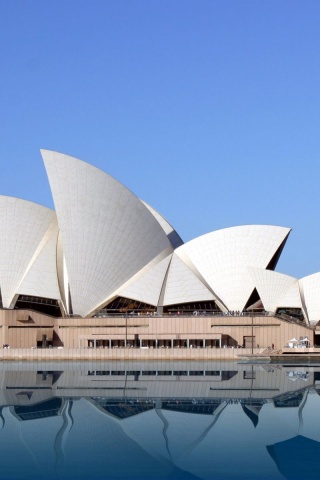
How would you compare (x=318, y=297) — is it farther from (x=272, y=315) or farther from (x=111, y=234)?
(x=111, y=234)

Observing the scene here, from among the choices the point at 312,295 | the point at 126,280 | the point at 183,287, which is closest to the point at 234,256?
the point at 183,287

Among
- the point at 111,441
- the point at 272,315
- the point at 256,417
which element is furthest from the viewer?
the point at 272,315

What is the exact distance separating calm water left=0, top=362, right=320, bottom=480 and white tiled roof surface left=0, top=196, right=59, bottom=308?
1732 cm

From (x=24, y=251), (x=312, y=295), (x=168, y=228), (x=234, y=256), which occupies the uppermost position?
(x=168, y=228)

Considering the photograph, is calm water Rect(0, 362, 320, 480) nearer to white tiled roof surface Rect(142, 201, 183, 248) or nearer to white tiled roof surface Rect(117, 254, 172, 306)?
white tiled roof surface Rect(117, 254, 172, 306)

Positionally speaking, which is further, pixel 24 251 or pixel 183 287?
pixel 24 251

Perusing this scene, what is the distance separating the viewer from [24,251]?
56.6m

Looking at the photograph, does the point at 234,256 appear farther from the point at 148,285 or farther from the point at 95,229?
the point at 95,229

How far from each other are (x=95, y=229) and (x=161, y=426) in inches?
1250

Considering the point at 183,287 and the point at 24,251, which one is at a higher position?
the point at 24,251

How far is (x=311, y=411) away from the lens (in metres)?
26.4

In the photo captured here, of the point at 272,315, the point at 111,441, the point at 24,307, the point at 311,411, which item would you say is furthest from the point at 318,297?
the point at 111,441

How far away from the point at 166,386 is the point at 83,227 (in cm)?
2291

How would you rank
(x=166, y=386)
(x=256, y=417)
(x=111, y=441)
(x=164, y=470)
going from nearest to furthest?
(x=164, y=470) → (x=111, y=441) → (x=256, y=417) → (x=166, y=386)
